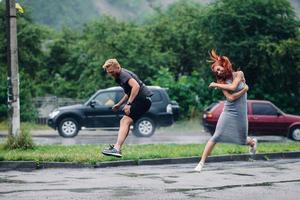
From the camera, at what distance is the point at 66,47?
4541 cm

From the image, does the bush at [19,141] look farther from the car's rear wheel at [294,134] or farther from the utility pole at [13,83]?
the car's rear wheel at [294,134]

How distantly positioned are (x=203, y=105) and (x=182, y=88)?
144 cm

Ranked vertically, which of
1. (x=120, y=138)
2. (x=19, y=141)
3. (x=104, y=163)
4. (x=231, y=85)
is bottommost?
(x=104, y=163)

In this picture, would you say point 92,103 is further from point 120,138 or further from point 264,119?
point 120,138

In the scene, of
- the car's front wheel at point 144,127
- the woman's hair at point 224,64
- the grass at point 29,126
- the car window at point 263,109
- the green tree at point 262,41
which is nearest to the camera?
the woman's hair at point 224,64

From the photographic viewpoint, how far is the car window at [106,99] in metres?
26.0

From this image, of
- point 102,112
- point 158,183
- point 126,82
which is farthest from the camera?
point 102,112

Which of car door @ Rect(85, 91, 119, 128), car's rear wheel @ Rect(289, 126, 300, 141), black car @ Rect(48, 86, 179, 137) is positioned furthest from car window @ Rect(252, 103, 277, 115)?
car door @ Rect(85, 91, 119, 128)

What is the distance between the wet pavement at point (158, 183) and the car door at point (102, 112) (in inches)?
498

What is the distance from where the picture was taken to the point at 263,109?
25.5 meters

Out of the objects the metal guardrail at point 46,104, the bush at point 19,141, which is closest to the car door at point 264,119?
the bush at point 19,141

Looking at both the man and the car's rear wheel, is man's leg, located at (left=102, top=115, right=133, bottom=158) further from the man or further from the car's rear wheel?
the car's rear wheel

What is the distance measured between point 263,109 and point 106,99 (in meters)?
5.76

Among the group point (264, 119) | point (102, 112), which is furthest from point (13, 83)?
point (264, 119)
